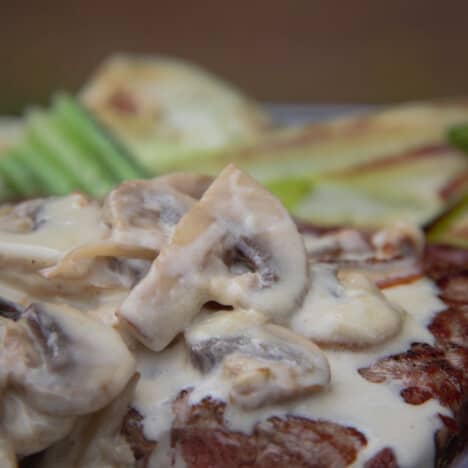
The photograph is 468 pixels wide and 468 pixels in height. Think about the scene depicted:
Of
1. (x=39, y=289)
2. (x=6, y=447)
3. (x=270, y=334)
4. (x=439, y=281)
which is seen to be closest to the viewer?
(x=6, y=447)

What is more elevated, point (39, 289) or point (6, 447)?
point (39, 289)

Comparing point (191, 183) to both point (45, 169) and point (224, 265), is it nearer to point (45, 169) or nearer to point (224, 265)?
point (224, 265)

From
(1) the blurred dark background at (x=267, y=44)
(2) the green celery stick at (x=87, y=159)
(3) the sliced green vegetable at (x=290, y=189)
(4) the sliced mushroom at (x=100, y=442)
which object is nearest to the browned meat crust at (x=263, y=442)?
(4) the sliced mushroom at (x=100, y=442)

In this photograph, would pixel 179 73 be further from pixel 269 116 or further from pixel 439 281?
pixel 439 281

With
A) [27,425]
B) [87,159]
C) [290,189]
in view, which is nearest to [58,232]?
[27,425]

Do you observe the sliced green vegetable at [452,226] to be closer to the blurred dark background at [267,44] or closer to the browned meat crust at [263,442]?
the browned meat crust at [263,442]

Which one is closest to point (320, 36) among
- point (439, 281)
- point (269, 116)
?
point (269, 116)

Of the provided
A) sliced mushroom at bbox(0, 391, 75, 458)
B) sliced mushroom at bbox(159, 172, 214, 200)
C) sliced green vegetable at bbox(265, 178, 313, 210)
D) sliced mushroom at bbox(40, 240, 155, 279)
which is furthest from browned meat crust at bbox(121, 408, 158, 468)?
sliced green vegetable at bbox(265, 178, 313, 210)
